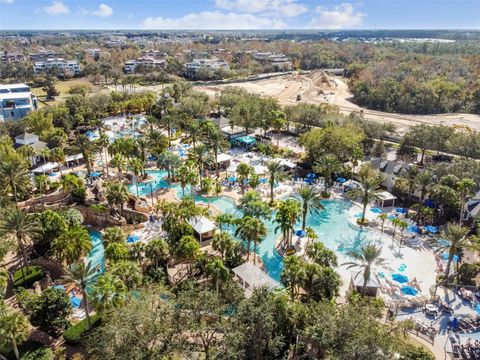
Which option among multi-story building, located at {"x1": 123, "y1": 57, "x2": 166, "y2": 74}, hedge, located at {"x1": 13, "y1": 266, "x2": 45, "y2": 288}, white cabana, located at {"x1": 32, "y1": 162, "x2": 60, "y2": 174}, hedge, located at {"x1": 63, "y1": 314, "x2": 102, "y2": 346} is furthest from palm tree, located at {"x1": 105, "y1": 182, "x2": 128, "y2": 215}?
multi-story building, located at {"x1": 123, "y1": 57, "x2": 166, "y2": 74}

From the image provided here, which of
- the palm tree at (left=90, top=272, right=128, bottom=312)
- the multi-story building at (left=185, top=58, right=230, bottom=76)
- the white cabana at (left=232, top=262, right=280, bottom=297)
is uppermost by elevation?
the multi-story building at (left=185, top=58, right=230, bottom=76)

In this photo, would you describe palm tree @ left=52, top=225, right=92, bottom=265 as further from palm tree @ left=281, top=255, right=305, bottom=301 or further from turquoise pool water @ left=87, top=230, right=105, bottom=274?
palm tree @ left=281, top=255, right=305, bottom=301

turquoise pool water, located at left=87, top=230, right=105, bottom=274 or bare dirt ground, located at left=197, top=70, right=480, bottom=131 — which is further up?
bare dirt ground, located at left=197, top=70, right=480, bottom=131

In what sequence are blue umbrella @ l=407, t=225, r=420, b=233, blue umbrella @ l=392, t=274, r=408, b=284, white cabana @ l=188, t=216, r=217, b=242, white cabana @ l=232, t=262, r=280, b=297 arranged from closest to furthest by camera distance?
white cabana @ l=232, t=262, r=280, b=297
blue umbrella @ l=392, t=274, r=408, b=284
white cabana @ l=188, t=216, r=217, b=242
blue umbrella @ l=407, t=225, r=420, b=233

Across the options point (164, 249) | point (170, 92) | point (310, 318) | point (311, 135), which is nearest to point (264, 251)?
point (164, 249)

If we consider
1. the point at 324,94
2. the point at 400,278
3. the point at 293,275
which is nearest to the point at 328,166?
the point at 400,278

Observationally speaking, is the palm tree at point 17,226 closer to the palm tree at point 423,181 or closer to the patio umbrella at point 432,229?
the patio umbrella at point 432,229
